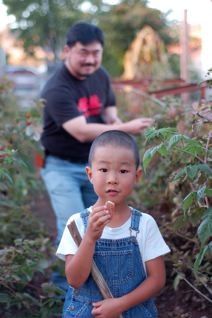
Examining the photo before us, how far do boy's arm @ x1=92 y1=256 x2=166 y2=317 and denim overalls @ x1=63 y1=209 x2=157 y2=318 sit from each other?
0.12 feet

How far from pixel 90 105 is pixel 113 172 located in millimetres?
1955

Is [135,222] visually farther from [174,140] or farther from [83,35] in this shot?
[83,35]

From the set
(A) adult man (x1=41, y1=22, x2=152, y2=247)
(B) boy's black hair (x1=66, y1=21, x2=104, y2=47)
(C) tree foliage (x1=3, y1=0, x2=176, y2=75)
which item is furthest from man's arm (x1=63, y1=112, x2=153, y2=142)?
(C) tree foliage (x1=3, y1=0, x2=176, y2=75)

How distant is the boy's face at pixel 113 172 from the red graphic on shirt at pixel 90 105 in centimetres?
177

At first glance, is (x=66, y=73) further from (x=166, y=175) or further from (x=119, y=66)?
(x=119, y=66)

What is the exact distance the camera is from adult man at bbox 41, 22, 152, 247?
3.94m

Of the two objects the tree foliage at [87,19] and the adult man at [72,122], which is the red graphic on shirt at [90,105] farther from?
the tree foliage at [87,19]

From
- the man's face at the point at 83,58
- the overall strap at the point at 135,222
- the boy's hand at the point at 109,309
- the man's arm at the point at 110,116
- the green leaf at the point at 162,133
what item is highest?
the man's face at the point at 83,58

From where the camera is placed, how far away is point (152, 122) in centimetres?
357

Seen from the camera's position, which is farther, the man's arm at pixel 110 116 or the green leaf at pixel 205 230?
the man's arm at pixel 110 116

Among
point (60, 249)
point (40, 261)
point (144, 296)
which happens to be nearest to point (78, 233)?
point (60, 249)

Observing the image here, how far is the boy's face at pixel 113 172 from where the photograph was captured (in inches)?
91.4

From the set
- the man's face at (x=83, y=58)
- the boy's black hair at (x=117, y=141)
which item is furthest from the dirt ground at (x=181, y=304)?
the man's face at (x=83, y=58)

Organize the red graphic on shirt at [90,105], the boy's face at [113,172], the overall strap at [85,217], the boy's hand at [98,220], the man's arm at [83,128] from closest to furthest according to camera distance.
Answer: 1. the boy's hand at [98,220]
2. the boy's face at [113,172]
3. the overall strap at [85,217]
4. the man's arm at [83,128]
5. the red graphic on shirt at [90,105]
